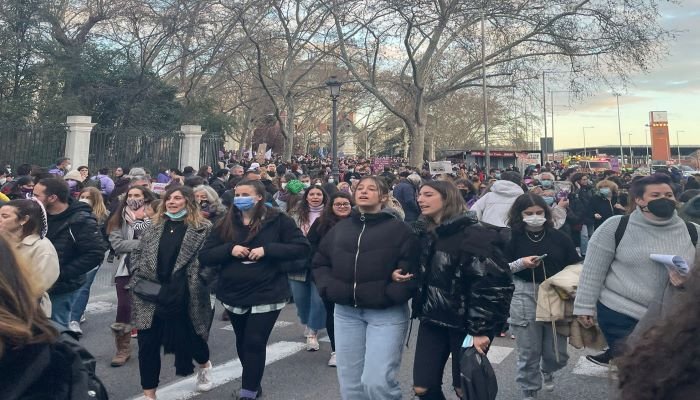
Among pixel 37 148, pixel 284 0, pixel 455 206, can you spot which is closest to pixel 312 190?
pixel 455 206

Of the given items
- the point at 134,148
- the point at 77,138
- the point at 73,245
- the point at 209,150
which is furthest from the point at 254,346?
the point at 209,150

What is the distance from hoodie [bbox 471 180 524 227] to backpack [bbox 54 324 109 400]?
551cm

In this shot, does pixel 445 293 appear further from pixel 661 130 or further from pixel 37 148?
pixel 661 130

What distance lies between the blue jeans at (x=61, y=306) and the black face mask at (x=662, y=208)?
14.5 ft

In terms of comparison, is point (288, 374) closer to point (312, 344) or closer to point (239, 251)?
point (312, 344)

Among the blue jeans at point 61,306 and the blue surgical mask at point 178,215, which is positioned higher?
the blue surgical mask at point 178,215

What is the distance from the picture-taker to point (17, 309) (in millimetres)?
1894

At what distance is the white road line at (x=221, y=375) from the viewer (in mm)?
5172

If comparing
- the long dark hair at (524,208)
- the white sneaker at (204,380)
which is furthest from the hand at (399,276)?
the white sneaker at (204,380)

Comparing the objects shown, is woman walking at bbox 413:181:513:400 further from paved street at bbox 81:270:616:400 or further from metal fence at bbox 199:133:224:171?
metal fence at bbox 199:133:224:171

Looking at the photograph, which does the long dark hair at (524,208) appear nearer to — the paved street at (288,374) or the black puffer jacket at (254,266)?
the paved street at (288,374)

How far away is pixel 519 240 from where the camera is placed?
510cm

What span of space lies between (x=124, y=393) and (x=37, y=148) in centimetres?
1599

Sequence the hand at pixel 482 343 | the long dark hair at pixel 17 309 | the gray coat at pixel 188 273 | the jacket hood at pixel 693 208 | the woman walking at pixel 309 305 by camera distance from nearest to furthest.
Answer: the long dark hair at pixel 17 309 → the hand at pixel 482 343 → the gray coat at pixel 188 273 → the jacket hood at pixel 693 208 → the woman walking at pixel 309 305
